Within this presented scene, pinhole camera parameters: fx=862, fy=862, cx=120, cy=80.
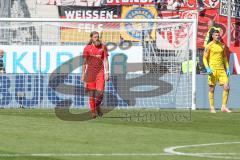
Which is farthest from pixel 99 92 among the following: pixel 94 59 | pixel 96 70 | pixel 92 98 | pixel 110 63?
pixel 110 63

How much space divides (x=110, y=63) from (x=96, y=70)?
4.58 meters

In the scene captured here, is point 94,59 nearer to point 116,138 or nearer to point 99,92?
point 99,92

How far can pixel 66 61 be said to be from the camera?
24062 millimetres

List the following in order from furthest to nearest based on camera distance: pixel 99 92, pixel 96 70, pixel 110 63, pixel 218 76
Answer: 1. pixel 110 63
2. pixel 218 76
3. pixel 96 70
4. pixel 99 92

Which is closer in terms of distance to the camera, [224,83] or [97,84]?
[97,84]

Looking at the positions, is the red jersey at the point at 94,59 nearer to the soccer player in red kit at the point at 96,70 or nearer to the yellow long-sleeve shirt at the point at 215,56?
the soccer player in red kit at the point at 96,70

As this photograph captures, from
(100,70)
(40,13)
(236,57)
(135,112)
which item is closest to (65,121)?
(100,70)

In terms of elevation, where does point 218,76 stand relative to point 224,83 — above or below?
above

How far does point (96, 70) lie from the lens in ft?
63.5

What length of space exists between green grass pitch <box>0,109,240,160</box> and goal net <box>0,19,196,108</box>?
4.59 meters

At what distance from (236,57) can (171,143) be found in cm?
1390

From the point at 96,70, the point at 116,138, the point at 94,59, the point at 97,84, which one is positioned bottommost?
the point at 116,138

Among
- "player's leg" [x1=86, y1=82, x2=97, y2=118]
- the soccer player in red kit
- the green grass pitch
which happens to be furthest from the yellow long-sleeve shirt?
"player's leg" [x1=86, y1=82, x2=97, y2=118]

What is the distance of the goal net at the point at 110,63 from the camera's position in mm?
23359
